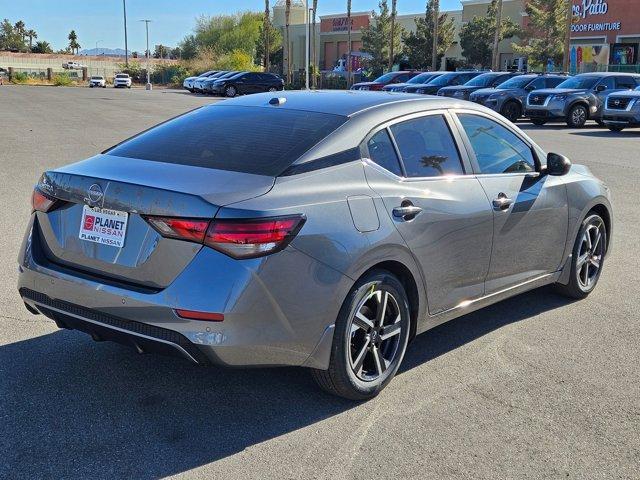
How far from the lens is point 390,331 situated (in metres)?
4.16

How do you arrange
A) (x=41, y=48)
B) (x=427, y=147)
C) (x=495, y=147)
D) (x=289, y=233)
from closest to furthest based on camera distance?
(x=289, y=233)
(x=427, y=147)
(x=495, y=147)
(x=41, y=48)

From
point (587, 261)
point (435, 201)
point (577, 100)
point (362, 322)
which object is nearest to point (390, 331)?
point (362, 322)

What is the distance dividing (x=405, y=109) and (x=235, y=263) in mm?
1737

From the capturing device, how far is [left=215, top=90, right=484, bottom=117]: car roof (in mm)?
4438

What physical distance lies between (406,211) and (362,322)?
0.66 metres

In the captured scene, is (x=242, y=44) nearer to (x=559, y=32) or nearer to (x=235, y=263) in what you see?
(x=559, y=32)

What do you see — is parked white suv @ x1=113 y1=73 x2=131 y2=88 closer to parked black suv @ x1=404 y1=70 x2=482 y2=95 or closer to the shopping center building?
the shopping center building

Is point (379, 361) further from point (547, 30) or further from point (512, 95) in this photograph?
point (547, 30)

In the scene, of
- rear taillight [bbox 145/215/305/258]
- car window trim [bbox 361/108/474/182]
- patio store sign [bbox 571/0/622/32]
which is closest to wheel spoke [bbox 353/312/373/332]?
rear taillight [bbox 145/215/305/258]

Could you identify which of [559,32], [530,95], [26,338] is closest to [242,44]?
[559,32]

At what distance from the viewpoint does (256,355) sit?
11.5 feet

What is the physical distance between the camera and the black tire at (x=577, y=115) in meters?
24.4

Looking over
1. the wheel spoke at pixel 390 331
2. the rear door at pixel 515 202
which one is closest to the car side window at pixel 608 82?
the rear door at pixel 515 202

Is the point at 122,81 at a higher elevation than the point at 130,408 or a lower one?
higher
